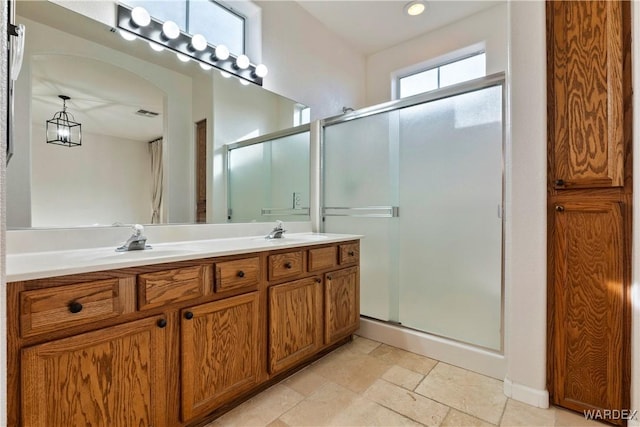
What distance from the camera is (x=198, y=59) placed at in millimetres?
1946

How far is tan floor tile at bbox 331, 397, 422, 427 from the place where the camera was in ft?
4.70

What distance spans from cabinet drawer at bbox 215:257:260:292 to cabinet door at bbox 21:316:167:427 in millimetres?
290

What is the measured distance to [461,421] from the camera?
1443 mm

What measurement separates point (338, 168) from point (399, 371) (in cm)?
157

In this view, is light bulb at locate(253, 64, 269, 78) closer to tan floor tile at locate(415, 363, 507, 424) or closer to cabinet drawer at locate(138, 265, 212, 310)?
cabinet drawer at locate(138, 265, 212, 310)

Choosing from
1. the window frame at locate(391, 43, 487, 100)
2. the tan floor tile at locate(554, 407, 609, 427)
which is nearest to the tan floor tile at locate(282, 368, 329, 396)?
the tan floor tile at locate(554, 407, 609, 427)

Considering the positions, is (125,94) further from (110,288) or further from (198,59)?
(110,288)

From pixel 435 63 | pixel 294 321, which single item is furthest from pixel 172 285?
pixel 435 63

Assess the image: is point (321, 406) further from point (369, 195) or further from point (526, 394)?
point (369, 195)

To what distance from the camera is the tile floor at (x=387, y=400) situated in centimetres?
145

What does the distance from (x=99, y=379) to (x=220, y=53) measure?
1.88m

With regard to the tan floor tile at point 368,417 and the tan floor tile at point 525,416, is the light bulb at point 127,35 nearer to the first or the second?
the tan floor tile at point 368,417

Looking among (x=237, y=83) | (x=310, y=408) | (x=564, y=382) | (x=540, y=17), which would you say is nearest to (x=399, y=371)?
(x=310, y=408)

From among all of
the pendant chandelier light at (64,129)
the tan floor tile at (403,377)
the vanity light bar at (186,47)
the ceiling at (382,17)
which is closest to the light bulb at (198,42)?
the vanity light bar at (186,47)
